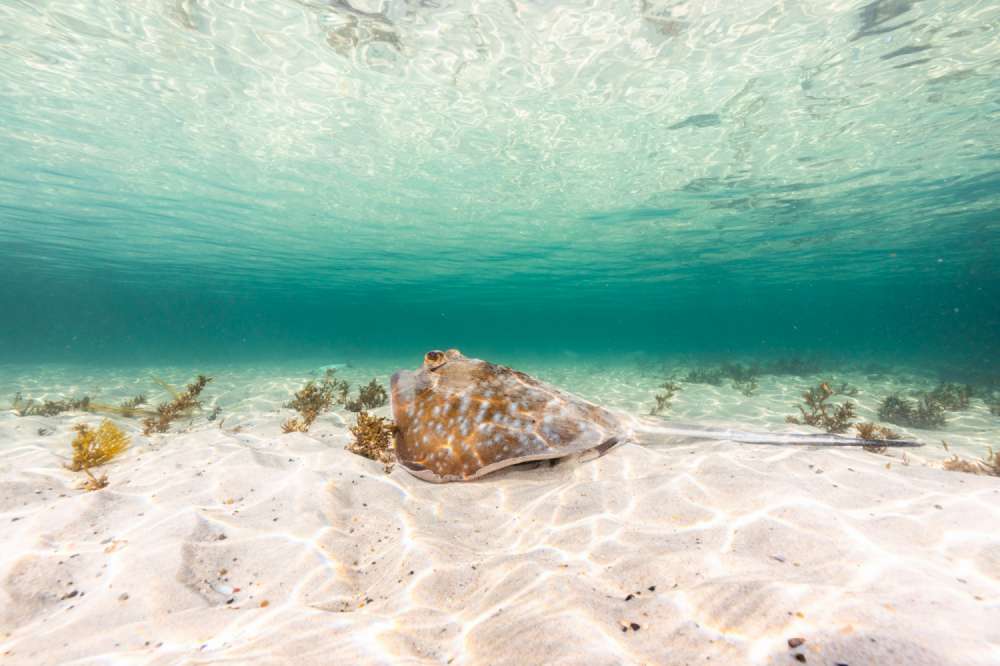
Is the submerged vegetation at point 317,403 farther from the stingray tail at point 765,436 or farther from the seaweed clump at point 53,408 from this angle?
the stingray tail at point 765,436

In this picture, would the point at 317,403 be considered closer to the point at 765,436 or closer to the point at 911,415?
the point at 765,436

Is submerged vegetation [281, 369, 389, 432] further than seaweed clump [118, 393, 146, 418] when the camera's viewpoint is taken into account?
No

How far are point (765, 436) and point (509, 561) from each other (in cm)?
412

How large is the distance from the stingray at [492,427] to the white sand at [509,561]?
0.26 meters

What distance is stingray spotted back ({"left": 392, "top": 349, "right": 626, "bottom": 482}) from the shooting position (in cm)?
475

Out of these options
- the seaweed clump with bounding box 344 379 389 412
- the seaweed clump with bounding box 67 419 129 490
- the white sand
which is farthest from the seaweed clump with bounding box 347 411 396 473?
the seaweed clump with bounding box 344 379 389 412

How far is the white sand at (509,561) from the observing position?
197cm

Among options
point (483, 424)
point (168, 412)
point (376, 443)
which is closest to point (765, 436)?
point (483, 424)

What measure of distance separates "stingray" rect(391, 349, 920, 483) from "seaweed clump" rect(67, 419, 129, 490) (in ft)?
11.6

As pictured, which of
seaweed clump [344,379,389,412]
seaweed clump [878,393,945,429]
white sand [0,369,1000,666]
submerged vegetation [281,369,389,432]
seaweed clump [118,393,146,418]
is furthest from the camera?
seaweed clump [344,379,389,412]

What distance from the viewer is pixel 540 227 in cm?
2433

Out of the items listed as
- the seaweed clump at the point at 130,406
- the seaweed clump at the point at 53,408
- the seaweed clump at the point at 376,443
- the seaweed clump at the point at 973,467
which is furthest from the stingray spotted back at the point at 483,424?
the seaweed clump at the point at 53,408

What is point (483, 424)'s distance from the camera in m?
4.87

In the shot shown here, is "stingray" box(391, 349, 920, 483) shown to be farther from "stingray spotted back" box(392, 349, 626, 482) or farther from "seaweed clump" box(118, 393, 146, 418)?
"seaweed clump" box(118, 393, 146, 418)
